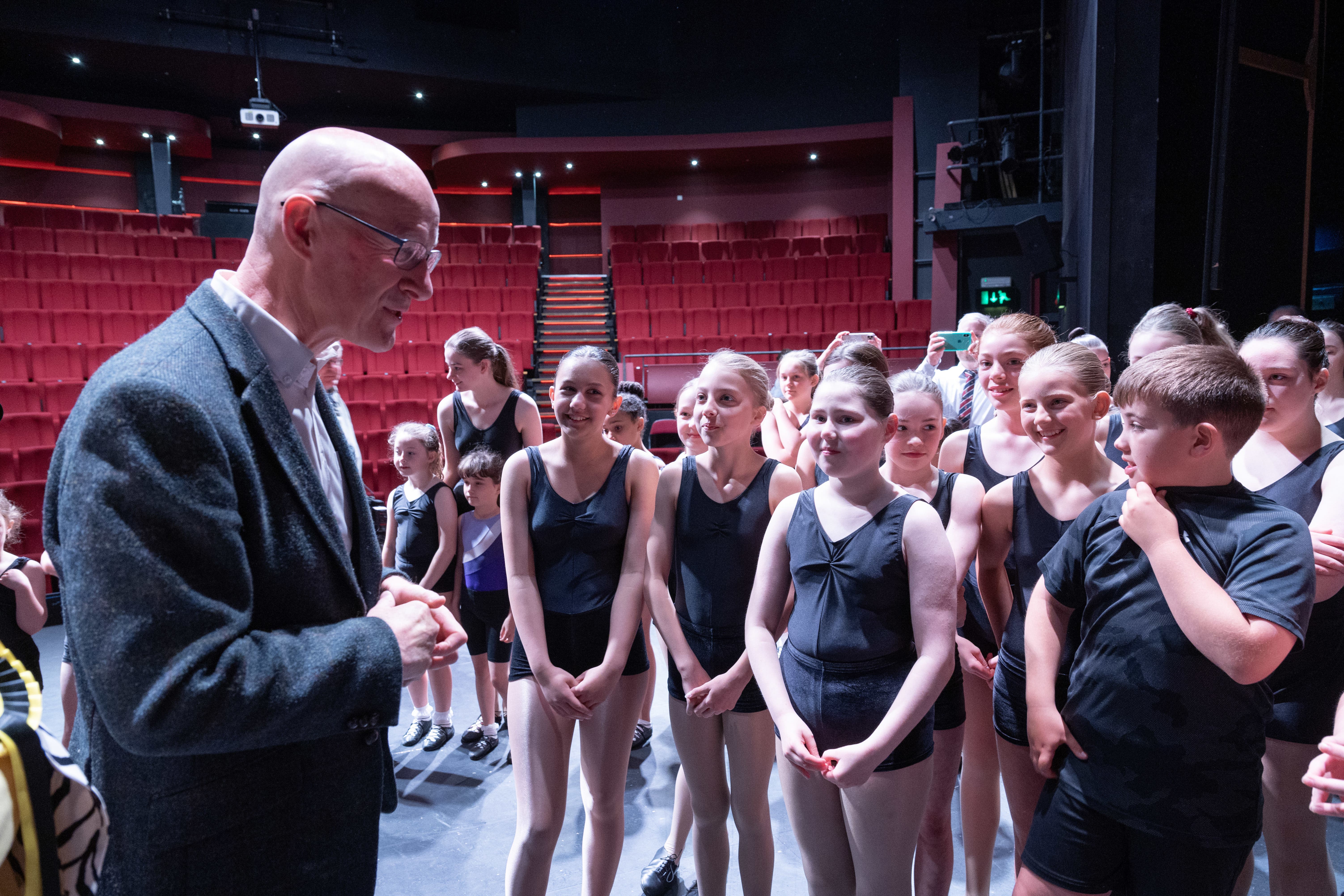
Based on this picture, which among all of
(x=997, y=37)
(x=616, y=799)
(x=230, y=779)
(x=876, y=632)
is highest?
(x=997, y=37)

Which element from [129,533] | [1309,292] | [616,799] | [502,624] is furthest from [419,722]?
[1309,292]

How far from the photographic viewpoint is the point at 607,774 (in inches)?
75.0

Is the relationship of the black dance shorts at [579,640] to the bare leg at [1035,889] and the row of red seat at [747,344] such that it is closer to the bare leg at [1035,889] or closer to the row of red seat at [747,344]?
the bare leg at [1035,889]

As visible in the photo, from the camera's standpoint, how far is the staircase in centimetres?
1065

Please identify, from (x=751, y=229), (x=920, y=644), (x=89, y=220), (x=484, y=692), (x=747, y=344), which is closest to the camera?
(x=920, y=644)

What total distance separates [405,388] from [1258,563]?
26.6ft

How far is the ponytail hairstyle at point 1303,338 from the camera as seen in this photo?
175 cm

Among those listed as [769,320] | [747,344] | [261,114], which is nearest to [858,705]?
[747,344]

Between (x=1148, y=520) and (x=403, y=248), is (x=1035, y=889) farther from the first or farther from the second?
(x=403, y=248)

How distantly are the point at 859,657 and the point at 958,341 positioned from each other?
2.77 metres

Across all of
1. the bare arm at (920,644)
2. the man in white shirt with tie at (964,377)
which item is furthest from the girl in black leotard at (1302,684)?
the man in white shirt with tie at (964,377)

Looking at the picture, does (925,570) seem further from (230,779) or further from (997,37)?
(997,37)

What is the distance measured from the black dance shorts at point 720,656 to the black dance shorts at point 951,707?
446 millimetres

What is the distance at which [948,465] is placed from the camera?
2375 mm
